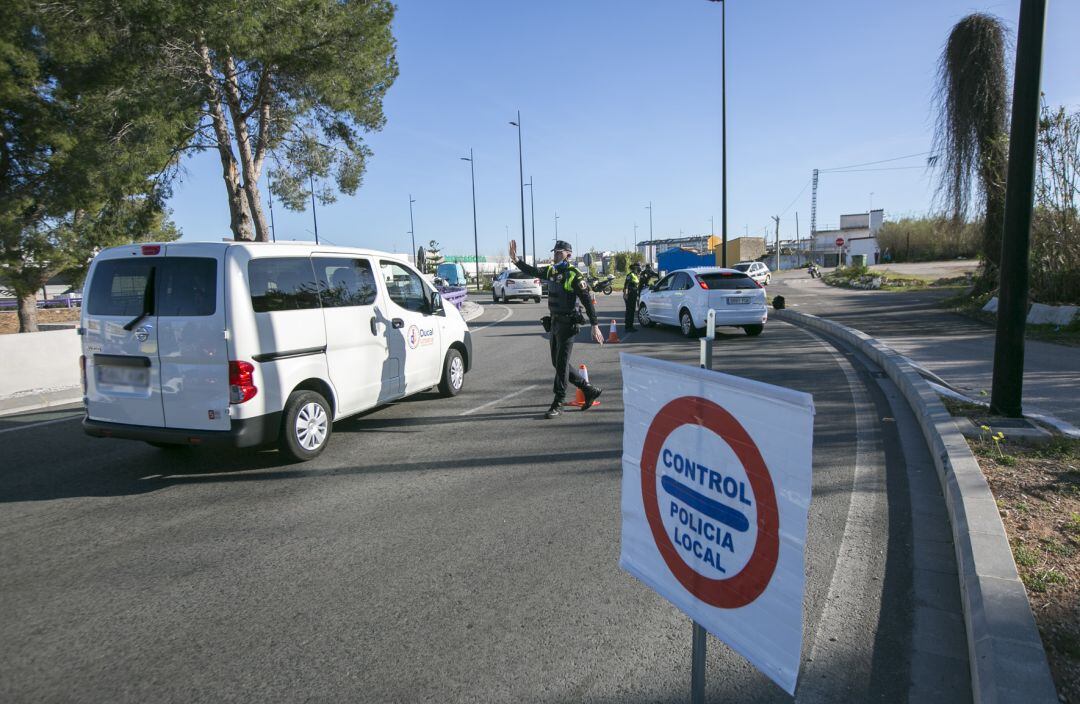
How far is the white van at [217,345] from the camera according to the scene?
522 centimetres

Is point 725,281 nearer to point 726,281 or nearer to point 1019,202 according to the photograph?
point 726,281

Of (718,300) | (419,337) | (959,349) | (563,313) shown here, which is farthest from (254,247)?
(959,349)

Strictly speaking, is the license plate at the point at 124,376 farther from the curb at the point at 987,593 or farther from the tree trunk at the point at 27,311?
the tree trunk at the point at 27,311

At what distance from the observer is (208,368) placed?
523 cm

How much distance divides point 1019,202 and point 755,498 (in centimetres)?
542

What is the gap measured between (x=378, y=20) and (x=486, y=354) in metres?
9.98

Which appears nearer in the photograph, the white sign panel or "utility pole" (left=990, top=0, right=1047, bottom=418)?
the white sign panel

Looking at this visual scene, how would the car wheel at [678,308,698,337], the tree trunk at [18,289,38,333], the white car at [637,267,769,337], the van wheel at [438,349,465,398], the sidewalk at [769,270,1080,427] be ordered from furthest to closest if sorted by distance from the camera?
the tree trunk at [18,289,38,333] < the car wheel at [678,308,698,337] < the white car at [637,267,769,337] < the van wheel at [438,349,465,398] < the sidewalk at [769,270,1080,427]

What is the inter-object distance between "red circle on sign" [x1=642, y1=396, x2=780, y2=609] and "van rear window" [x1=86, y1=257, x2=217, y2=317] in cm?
431

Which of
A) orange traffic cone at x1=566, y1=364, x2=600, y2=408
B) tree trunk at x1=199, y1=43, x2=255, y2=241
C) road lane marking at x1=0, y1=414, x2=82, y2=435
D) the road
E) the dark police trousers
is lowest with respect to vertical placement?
the road

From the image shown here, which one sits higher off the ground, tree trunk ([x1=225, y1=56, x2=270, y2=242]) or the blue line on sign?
tree trunk ([x1=225, y1=56, x2=270, y2=242])

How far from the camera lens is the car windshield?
544 inches

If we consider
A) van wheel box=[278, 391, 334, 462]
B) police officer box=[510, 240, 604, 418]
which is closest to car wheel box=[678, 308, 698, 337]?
police officer box=[510, 240, 604, 418]

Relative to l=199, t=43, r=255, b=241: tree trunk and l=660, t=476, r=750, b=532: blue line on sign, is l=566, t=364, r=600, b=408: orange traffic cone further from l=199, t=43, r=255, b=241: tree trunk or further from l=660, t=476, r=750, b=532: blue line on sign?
l=199, t=43, r=255, b=241: tree trunk
